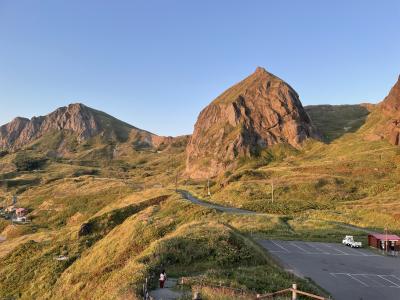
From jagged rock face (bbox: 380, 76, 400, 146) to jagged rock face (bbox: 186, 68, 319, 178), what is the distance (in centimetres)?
3124

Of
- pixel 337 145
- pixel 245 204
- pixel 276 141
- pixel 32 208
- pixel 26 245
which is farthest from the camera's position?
pixel 276 141

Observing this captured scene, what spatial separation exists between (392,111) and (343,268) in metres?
144

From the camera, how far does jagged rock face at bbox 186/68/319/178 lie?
527 feet

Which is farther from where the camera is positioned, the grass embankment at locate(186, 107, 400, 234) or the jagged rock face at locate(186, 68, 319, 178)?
the jagged rock face at locate(186, 68, 319, 178)

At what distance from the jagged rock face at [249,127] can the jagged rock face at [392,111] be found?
1230 inches

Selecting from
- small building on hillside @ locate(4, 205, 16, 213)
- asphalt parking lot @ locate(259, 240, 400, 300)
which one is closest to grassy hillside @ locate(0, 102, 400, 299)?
asphalt parking lot @ locate(259, 240, 400, 300)

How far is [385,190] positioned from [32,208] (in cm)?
11087

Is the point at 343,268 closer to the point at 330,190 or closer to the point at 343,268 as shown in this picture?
the point at 343,268

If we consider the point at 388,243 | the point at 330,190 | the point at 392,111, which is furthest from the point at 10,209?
the point at 392,111

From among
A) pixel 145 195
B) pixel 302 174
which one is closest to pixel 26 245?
pixel 145 195

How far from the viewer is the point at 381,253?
48219mm

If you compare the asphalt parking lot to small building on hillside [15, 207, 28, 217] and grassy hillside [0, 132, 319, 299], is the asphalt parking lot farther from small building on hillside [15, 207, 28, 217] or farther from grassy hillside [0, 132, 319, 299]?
small building on hillside [15, 207, 28, 217]

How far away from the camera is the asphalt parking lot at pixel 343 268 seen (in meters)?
30.8

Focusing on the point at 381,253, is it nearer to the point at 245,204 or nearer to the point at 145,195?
the point at 245,204
